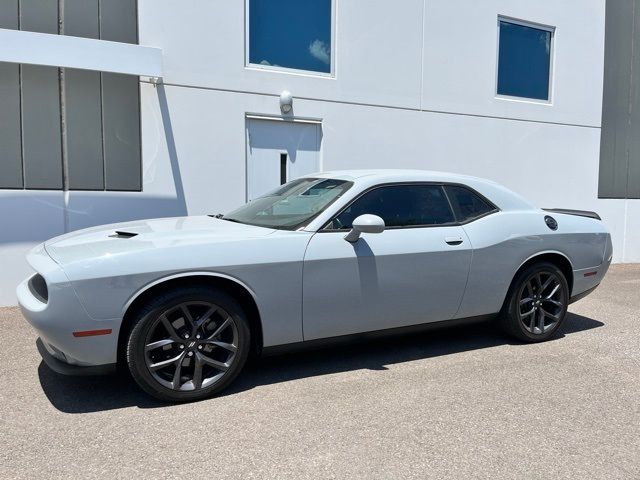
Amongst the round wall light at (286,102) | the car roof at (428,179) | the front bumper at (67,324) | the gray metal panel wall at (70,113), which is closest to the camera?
the front bumper at (67,324)

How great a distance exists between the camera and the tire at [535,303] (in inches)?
180

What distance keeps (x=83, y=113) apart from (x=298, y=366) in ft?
14.3

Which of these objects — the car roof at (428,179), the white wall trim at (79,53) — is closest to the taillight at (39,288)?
the car roof at (428,179)

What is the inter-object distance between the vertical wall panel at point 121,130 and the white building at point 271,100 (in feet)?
0.06

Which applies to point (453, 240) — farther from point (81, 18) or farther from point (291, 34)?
point (81, 18)

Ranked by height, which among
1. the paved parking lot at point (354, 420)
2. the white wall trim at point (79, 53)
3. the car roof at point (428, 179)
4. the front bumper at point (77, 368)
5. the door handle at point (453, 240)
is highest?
the white wall trim at point (79, 53)

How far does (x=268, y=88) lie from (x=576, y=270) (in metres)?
4.63

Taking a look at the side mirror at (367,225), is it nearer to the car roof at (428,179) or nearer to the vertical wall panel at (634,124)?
the car roof at (428,179)

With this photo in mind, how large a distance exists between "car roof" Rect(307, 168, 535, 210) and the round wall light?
2904 mm

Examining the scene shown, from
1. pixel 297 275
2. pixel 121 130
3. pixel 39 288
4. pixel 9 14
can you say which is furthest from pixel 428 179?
pixel 9 14

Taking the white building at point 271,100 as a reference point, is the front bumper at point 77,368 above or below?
below

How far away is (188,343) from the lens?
3.29 meters

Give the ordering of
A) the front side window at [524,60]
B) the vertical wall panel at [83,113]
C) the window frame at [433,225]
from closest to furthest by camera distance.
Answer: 1. the window frame at [433,225]
2. the vertical wall panel at [83,113]
3. the front side window at [524,60]

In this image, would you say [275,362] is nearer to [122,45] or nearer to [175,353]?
[175,353]
